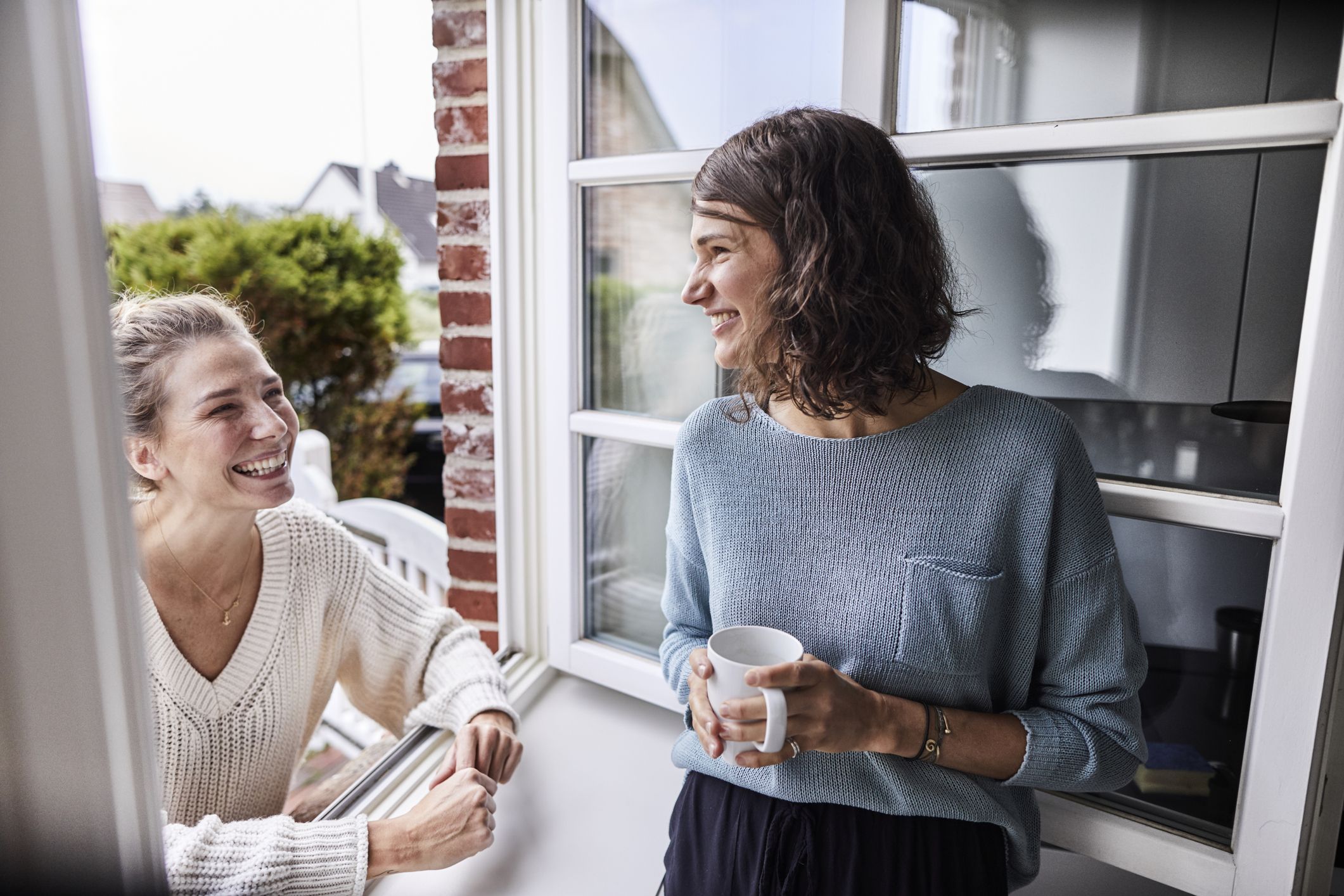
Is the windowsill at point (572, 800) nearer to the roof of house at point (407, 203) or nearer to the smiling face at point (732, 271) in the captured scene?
the smiling face at point (732, 271)

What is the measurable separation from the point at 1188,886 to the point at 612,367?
115cm

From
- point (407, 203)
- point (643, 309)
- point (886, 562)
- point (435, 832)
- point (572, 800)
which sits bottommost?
point (572, 800)

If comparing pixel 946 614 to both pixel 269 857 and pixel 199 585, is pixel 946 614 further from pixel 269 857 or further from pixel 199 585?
pixel 199 585

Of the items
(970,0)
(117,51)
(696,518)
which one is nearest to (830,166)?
(970,0)

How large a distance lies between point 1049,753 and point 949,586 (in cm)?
22

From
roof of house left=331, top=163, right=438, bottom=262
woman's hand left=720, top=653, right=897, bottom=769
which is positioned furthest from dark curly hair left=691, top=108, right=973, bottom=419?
roof of house left=331, top=163, right=438, bottom=262

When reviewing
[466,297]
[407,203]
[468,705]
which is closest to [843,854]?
[468,705]

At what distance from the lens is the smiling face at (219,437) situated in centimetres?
118

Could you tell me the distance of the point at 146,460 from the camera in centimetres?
119

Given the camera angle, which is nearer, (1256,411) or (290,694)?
(1256,411)

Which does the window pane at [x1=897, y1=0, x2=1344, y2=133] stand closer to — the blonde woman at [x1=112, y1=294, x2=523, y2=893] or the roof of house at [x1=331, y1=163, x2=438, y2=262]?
the blonde woman at [x1=112, y1=294, x2=523, y2=893]

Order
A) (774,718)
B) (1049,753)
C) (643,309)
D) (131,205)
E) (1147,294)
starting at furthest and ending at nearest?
1. (131,205)
2. (643,309)
3. (1147,294)
4. (1049,753)
5. (774,718)

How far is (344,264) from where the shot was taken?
17.6ft

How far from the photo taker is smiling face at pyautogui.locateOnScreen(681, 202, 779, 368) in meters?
0.96
